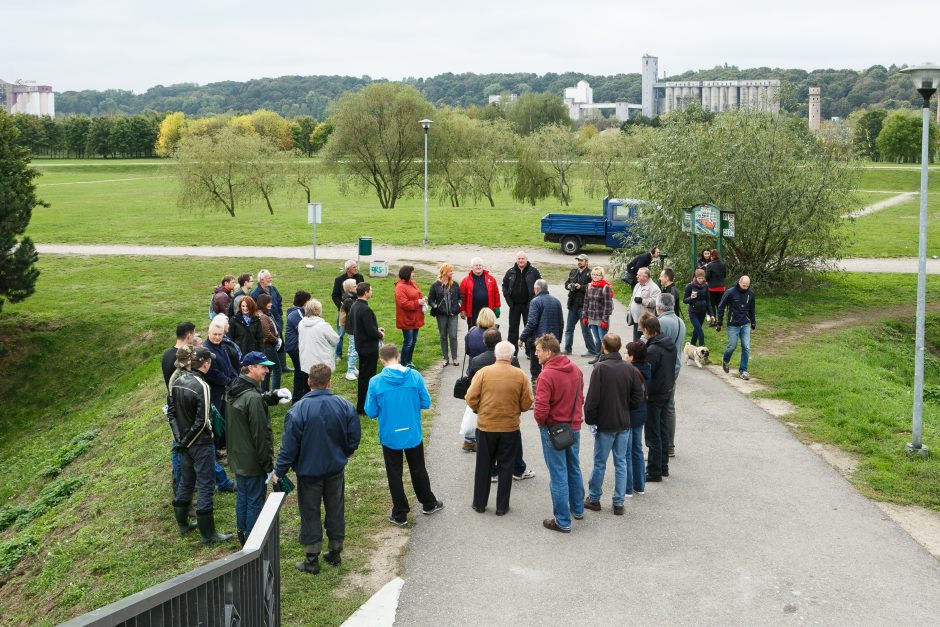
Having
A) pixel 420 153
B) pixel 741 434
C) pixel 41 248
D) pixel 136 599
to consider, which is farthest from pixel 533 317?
pixel 420 153

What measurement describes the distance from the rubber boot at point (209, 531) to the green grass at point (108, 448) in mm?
178

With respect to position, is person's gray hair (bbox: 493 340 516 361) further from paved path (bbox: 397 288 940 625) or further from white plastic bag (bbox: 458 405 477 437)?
white plastic bag (bbox: 458 405 477 437)

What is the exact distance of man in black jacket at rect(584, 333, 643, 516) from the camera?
8.80 meters

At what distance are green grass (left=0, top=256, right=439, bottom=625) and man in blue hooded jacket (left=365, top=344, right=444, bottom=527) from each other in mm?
485

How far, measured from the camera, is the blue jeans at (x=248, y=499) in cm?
848

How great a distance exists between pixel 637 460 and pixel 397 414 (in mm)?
2767

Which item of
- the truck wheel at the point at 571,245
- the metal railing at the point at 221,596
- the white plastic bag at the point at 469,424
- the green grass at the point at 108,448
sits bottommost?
the green grass at the point at 108,448

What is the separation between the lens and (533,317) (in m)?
13.4

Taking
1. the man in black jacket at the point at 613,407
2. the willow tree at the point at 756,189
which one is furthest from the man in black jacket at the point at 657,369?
the willow tree at the point at 756,189

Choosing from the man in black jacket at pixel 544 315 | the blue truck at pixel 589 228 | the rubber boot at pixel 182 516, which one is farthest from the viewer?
the blue truck at pixel 589 228

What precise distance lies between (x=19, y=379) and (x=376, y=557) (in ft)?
51.5

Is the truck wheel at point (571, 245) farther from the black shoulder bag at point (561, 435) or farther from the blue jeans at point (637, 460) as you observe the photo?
the black shoulder bag at point (561, 435)

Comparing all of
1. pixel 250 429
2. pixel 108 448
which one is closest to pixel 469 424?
pixel 250 429

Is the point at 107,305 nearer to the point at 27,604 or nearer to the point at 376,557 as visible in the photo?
the point at 27,604
